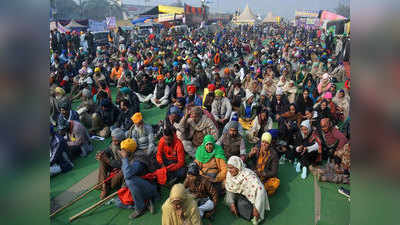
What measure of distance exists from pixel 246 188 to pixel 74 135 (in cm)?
336

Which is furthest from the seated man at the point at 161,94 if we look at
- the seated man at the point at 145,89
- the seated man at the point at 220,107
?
the seated man at the point at 220,107

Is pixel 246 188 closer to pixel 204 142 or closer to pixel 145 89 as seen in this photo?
pixel 204 142

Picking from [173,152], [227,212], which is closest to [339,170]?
[227,212]

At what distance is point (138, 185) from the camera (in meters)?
3.46

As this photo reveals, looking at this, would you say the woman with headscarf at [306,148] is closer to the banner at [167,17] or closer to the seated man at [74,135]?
the seated man at [74,135]

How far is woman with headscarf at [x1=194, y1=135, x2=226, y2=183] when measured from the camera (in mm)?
3855

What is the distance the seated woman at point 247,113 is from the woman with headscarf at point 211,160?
2.17 meters

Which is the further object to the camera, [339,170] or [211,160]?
[339,170]

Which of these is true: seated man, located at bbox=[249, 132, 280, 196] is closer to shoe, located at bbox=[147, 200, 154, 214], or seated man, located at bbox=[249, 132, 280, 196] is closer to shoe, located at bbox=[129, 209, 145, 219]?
shoe, located at bbox=[147, 200, 154, 214]

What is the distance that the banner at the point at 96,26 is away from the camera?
1869cm

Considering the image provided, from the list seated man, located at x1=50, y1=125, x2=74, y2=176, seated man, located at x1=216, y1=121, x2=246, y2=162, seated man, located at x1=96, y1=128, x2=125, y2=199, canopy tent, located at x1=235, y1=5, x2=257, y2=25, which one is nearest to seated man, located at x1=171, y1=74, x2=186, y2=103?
seated man, located at x1=216, y1=121, x2=246, y2=162
